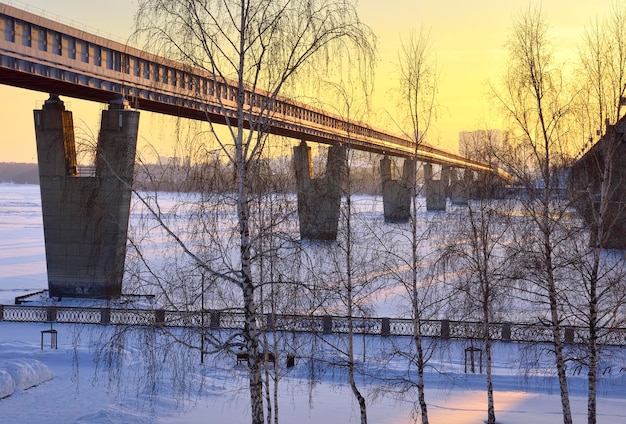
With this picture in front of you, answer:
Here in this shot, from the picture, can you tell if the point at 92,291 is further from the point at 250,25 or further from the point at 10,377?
the point at 250,25

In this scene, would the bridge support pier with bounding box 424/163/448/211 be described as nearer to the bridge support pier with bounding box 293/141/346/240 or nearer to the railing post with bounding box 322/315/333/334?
the bridge support pier with bounding box 293/141/346/240

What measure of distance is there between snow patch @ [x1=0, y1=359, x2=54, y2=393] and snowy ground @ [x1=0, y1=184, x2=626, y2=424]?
3 centimetres

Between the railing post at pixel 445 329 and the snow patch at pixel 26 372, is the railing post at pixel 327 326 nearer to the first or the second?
the railing post at pixel 445 329

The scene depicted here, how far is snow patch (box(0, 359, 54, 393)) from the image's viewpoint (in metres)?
20.8

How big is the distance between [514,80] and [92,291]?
85.9 ft

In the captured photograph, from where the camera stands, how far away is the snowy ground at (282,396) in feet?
61.9

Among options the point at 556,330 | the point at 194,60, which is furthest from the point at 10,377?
the point at 556,330

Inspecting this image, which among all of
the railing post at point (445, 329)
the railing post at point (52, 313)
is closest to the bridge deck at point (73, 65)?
the railing post at point (445, 329)

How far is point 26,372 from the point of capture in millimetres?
21172

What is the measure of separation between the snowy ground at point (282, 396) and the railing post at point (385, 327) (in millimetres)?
1196

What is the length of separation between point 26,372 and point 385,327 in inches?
498

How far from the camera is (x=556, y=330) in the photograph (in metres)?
15.6

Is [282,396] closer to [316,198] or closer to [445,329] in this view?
[316,198]

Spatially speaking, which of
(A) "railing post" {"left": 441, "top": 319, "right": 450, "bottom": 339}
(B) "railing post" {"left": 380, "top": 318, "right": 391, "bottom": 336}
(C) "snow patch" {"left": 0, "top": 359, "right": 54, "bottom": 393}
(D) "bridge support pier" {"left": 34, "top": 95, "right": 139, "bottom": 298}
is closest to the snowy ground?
(C) "snow patch" {"left": 0, "top": 359, "right": 54, "bottom": 393}
